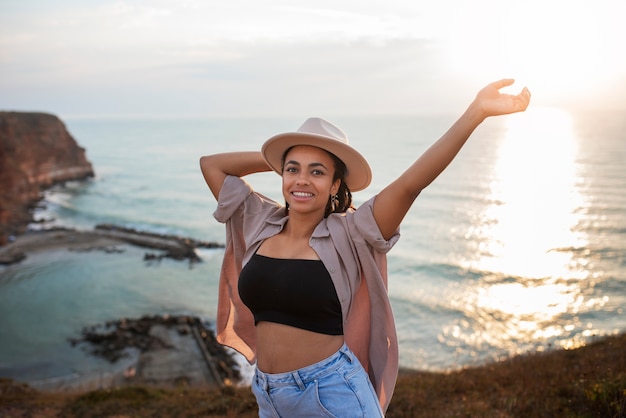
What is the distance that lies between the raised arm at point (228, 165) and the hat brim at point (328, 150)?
0.11 m

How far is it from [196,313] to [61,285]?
29.3 feet

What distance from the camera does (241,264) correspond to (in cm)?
323

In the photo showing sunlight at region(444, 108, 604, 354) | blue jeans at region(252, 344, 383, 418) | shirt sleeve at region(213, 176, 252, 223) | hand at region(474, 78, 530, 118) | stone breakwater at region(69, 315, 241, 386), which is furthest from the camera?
sunlight at region(444, 108, 604, 354)

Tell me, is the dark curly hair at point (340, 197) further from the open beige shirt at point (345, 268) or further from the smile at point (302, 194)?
the smile at point (302, 194)

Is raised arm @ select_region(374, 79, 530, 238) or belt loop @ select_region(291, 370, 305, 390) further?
belt loop @ select_region(291, 370, 305, 390)

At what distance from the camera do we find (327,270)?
8.66 feet

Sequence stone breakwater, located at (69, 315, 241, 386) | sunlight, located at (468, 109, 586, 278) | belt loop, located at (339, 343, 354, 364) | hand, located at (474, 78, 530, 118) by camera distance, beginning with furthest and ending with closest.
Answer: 1. sunlight, located at (468, 109, 586, 278)
2. stone breakwater, located at (69, 315, 241, 386)
3. belt loop, located at (339, 343, 354, 364)
4. hand, located at (474, 78, 530, 118)

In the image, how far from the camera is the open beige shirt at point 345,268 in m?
2.68

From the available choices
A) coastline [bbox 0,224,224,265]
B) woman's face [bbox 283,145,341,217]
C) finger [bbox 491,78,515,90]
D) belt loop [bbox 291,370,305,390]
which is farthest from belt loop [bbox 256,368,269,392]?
coastline [bbox 0,224,224,265]

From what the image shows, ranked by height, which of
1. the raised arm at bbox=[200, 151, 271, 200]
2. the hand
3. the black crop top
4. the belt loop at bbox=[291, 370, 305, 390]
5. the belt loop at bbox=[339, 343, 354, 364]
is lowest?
the belt loop at bbox=[291, 370, 305, 390]

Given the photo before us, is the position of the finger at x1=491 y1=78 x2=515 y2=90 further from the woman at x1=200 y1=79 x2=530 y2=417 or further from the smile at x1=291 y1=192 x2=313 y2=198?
the smile at x1=291 y1=192 x2=313 y2=198

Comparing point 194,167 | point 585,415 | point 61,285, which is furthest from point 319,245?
point 194,167

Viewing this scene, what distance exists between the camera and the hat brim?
269 centimetres

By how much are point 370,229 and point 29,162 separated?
65.2 m
